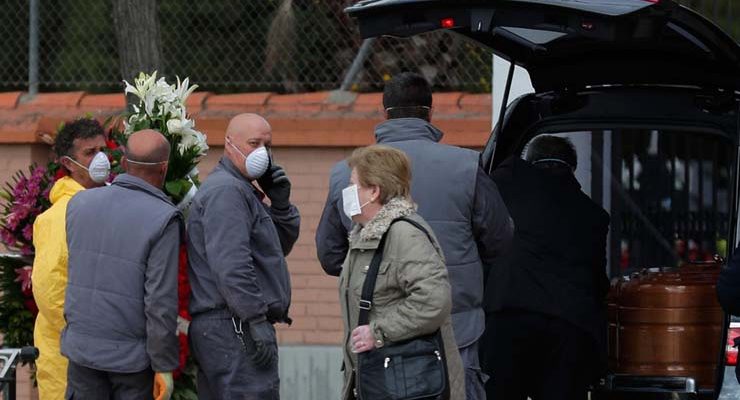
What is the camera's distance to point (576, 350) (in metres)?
6.59

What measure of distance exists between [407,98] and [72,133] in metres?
1.70

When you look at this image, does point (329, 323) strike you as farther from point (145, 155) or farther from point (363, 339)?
point (363, 339)

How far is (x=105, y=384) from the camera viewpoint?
6.06m

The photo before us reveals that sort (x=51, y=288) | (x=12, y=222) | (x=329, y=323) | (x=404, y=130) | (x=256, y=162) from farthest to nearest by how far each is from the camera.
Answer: (x=329, y=323), (x=12, y=222), (x=51, y=288), (x=256, y=162), (x=404, y=130)

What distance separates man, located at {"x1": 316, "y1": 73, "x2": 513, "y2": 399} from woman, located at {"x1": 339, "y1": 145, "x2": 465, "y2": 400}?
23.8 inches

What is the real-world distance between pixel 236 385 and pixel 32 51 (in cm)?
534

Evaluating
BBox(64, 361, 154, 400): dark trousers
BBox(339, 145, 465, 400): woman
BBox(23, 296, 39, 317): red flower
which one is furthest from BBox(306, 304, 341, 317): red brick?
BBox(339, 145, 465, 400): woman

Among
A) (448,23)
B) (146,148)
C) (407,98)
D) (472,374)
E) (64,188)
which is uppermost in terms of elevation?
(448,23)

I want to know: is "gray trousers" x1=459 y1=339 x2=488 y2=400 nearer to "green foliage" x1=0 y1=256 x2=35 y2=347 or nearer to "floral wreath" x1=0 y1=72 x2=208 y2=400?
"floral wreath" x1=0 y1=72 x2=208 y2=400

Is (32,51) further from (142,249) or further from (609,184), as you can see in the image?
(142,249)

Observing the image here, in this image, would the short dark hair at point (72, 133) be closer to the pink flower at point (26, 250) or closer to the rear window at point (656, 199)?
the pink flower at point (26, 250)

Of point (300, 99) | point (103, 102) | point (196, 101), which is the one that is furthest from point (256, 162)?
point (103, 102)

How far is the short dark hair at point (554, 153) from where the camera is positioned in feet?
22.4

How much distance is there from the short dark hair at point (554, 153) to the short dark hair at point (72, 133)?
207 centimetres
